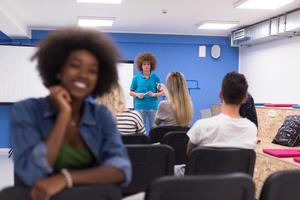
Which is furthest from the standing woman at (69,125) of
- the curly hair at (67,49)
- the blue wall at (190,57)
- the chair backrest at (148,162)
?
the blue wall at (190,57)

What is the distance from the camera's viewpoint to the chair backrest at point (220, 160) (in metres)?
1.88

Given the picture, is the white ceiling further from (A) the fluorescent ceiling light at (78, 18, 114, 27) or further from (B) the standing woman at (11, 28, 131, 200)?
(B) the standing woman at (11, 28, 131, 200)

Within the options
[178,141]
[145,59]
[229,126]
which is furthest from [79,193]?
[145,59]

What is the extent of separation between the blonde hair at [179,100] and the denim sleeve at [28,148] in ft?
6.85

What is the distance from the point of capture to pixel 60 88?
120 cm

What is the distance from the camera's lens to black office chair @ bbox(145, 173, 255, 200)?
116 cm

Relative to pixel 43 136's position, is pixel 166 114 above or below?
below

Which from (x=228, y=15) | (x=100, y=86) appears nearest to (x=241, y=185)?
(x=100, y=86)

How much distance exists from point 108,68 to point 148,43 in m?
6.09

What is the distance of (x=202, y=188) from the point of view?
A: 1.20 m

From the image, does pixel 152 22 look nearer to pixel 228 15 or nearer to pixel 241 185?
pixel 228 15

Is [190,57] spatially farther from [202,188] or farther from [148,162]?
[202,188]

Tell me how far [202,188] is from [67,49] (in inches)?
26.8

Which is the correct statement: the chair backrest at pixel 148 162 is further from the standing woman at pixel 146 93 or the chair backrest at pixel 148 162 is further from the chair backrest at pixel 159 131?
the standing woman at pixel 146 93
